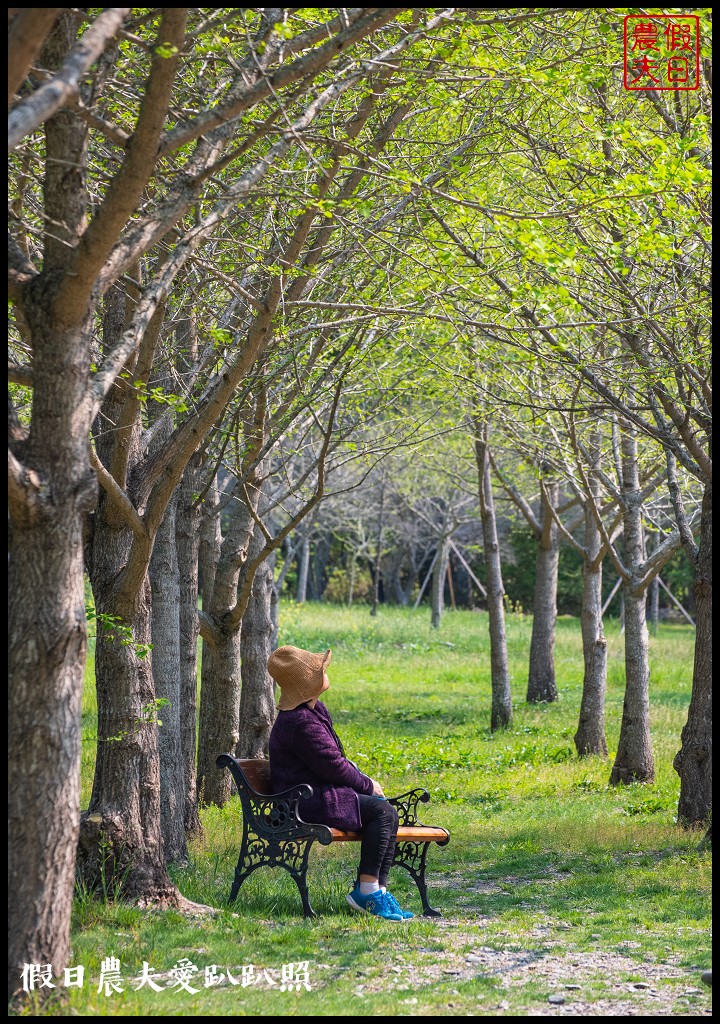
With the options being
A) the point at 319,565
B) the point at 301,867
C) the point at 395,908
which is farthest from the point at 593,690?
the point at 319,565

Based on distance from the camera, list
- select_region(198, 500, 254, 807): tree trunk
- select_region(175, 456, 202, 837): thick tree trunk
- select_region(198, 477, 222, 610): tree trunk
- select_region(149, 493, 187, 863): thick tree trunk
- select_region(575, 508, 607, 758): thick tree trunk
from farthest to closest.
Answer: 1. select_region(575, 508, 607, 758): thick tree trunk
2. select_region(198, 477, 222, 610): tree trunk
3. select_region(198, 500, 254, 807): tree trunk
4. select_region(175, 456, 202, 837): thick tree trunk
5. select_region(149, 493, 187, 863): thick tree trunk

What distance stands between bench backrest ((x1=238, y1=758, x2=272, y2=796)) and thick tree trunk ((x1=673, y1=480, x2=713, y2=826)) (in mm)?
3646

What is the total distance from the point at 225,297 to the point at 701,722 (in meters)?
5.52

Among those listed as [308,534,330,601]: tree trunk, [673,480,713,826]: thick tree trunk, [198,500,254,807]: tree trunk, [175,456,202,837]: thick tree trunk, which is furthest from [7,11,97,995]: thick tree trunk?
[308,534,330,601]: tree trunk

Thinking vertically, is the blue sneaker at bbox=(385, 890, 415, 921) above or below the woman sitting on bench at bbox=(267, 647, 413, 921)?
below

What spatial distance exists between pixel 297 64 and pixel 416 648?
76.4 ft

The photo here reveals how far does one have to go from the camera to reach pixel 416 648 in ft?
90.3

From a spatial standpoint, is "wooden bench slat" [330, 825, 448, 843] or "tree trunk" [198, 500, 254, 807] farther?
"tree trunk" [198, 500, 254, 807]

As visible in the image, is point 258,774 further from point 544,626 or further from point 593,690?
point 544,626

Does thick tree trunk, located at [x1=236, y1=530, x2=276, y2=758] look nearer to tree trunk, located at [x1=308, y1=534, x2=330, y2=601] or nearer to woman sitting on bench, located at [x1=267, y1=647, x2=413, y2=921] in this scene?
woman sitting on bench, located at [x1=267, y1=647, x2=413, y2=921]

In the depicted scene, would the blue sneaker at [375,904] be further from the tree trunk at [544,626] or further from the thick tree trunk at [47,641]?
the tree trunk at [544,626]

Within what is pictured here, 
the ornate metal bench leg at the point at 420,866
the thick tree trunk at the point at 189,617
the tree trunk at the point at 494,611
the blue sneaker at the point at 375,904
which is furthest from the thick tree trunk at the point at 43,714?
the tree trunk at the point at 494,611

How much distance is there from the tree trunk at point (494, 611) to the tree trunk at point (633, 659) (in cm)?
340

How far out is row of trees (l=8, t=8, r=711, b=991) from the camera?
4.42 metres
